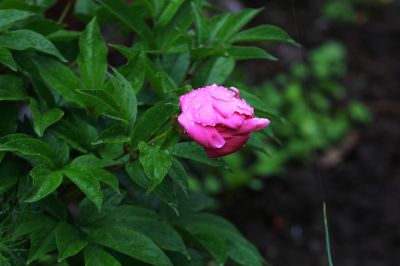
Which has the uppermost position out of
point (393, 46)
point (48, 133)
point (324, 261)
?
point (48, 133)

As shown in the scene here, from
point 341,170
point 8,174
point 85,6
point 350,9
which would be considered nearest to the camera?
Result: point 8,174

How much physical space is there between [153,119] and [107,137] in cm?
9

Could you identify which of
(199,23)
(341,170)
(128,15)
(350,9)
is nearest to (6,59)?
(128,15)

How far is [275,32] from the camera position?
1.50 m

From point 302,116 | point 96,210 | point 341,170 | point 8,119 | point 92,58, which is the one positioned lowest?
point 341,170

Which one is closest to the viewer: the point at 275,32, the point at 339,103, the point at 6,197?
the point at 6,197

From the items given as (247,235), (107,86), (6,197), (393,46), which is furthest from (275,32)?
(393,46)

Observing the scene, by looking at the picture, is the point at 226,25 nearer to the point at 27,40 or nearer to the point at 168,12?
the point at 168,12

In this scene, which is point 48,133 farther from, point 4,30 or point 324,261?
point 324,261

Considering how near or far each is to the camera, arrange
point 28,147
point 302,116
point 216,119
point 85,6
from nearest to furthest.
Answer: point 216,119, point 28,147, point 85,6, point 302,116

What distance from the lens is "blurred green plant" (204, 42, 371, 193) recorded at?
122 inches

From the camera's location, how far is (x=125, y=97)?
4.01 feet

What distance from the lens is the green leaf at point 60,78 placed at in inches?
52.7

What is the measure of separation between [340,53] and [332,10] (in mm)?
469
